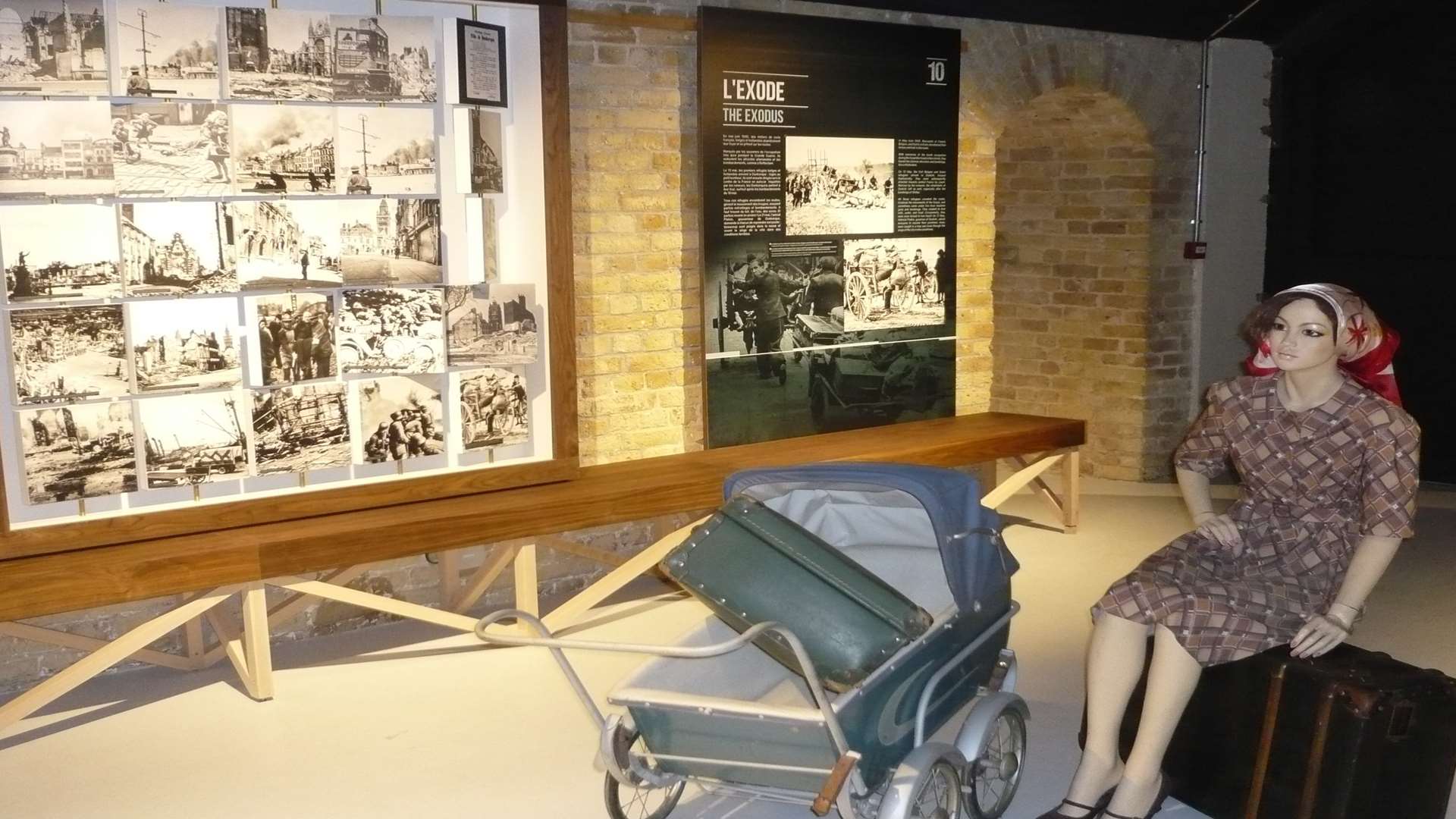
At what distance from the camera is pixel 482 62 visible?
486cm

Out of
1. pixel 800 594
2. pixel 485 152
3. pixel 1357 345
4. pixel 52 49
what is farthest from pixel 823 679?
pixel 52 49

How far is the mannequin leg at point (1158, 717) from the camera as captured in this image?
10.9 feet

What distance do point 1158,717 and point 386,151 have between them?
10.2ft

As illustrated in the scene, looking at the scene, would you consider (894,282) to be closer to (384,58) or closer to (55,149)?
(384,58)

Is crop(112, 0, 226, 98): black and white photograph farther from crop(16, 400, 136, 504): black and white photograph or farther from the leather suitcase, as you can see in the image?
the leather suitcase

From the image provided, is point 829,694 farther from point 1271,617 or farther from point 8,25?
point 8,25

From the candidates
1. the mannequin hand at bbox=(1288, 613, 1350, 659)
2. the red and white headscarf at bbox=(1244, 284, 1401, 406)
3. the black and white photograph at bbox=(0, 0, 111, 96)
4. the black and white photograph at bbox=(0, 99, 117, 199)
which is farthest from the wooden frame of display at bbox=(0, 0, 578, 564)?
the mannequin hand at bbox=(1288, 613, 1350, 659)

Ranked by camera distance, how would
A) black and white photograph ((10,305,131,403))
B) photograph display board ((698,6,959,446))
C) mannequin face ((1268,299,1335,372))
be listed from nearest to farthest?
mannequin face ((1268,299,1335,372))
black and white photograph ((10,305,131,403))
photograph display board ((698,6,959,446))

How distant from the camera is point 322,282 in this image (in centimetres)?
471

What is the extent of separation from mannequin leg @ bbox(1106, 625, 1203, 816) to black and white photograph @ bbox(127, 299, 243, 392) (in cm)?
307

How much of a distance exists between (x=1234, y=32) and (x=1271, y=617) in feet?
16.6

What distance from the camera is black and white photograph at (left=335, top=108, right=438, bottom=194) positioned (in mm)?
4680

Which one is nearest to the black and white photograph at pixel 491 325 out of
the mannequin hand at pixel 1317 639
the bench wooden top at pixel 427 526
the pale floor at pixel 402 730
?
the bench wooden top at pixel 427 526

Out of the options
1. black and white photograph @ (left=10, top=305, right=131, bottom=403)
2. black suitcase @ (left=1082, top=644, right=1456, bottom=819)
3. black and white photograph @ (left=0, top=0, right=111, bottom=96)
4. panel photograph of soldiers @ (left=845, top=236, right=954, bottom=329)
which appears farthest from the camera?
panel photograph of soldiers @ (left=845, top=236, right=954, bottom=329)
